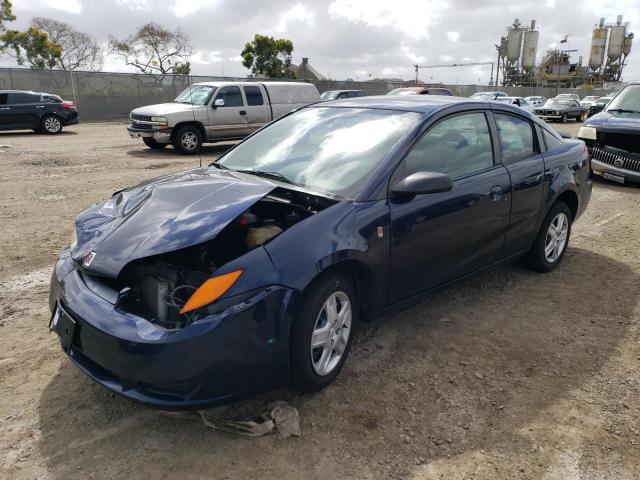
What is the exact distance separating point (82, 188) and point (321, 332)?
275 inches

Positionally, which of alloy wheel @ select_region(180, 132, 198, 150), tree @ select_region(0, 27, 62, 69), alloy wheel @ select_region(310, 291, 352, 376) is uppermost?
tree @ select_region(0, 27, 62, 69)

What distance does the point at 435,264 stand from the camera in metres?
3.44

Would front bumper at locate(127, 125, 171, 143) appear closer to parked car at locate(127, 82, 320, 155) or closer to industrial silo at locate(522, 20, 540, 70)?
parked car at locate(127, 82, 320, 155)

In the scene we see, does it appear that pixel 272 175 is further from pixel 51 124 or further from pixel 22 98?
pixel 51 124

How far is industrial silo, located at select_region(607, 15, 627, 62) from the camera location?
8494cm

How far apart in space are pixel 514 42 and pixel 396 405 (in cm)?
9739

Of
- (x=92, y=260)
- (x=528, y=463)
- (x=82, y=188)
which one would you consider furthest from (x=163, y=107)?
(x=528, y=463)

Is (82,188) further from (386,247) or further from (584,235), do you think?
(584,235)

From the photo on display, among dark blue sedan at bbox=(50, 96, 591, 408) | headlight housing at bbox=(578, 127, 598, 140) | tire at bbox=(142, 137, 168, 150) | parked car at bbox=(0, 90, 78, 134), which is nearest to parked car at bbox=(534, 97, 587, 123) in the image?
headlight housing at bbox=(578, 127, 598, 140)

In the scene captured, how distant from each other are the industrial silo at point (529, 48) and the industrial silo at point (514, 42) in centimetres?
113

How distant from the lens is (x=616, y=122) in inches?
348

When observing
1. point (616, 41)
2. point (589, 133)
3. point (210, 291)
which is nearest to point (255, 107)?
point (589, 133)

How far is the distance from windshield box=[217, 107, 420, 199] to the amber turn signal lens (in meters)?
0.96

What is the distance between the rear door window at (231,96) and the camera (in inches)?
523
